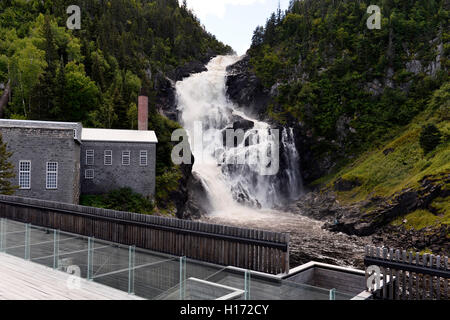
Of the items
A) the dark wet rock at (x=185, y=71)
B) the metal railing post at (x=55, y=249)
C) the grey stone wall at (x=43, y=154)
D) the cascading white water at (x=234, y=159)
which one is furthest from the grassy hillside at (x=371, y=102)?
the metal railing post at (x=55, y=249)

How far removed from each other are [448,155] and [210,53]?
8245 centimetres

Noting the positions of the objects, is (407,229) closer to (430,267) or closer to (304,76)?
(430,267)

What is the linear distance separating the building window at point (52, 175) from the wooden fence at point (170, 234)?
802 cm

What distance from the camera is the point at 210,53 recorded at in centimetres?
10775

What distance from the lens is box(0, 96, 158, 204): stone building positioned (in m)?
28.1

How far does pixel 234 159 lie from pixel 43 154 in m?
28.3

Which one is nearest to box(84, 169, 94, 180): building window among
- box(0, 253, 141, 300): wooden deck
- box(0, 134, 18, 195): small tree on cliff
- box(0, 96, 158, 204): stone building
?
box(0, 96, 158, 204): stone building

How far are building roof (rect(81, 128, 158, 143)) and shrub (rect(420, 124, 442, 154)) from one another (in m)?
30.2

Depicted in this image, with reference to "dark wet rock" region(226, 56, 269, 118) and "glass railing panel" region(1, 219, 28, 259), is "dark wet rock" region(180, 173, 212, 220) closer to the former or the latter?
"dark wet rock" region(226, 56, 269, 118)

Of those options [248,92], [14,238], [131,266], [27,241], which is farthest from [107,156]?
[248,92]

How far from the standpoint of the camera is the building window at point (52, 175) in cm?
2873

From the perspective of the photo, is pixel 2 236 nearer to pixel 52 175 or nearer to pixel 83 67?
pixel 52 175

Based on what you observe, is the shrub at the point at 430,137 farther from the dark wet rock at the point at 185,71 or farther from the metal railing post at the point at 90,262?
the dark wet rock at the point at 185,71
